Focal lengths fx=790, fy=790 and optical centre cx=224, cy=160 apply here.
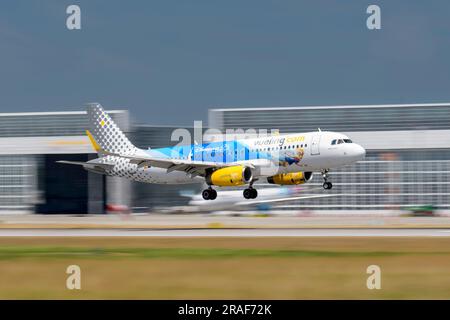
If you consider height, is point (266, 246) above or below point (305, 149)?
below

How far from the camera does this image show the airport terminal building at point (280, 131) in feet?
349

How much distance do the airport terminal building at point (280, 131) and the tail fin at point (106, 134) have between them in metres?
33.3

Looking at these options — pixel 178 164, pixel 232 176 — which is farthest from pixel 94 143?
pixel 232 176

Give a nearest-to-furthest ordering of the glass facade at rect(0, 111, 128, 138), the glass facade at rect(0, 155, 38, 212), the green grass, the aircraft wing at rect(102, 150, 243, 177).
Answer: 1. the green grass
2. the aircraft wing at rect(102, 150, 243, 177)
3. the glass facade at rect(0, 111, 128, 138)
4. the glass facade at rect(0, 155, 38, 212)

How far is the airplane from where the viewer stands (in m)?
60.3

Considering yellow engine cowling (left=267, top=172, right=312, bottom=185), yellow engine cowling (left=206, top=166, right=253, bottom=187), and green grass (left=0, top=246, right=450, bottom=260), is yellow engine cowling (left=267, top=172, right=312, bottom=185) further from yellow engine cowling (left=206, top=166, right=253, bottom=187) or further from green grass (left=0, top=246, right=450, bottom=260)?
green grass (left=0, top=246, right=450, bottom=260)

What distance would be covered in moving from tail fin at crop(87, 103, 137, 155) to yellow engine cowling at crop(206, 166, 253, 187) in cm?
1339

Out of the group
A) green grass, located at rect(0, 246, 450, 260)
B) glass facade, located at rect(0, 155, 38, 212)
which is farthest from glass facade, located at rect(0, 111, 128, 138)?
green grass, located at rect(0, 246, 450, 260)

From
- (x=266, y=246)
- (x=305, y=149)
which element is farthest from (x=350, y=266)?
(x=305, y=149)

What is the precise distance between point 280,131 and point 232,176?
1926 inches

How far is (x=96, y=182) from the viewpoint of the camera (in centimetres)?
11888

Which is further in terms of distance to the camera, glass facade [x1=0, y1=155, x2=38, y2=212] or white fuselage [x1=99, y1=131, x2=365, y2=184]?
glass facade [x1=0, y1=155, x2=38, y2=212]
